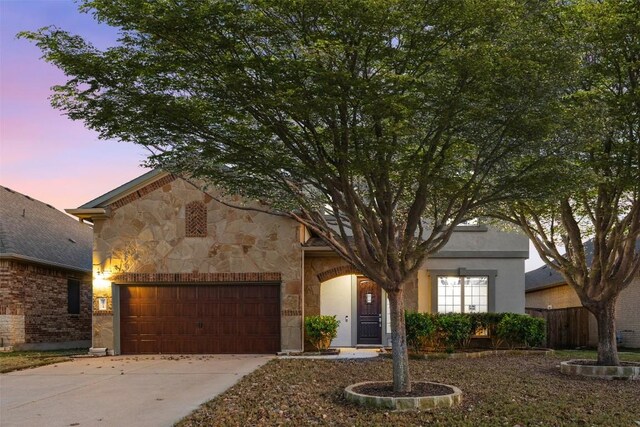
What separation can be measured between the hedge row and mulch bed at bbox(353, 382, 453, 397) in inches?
258

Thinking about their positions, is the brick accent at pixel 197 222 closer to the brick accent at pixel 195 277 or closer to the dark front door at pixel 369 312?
the brick accent at pixel 195 277

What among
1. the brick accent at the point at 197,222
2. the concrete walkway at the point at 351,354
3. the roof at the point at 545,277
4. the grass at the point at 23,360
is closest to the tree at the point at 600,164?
the concrete walkway at the point at 351,354

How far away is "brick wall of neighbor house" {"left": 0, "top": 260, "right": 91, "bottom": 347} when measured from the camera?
21422 mm

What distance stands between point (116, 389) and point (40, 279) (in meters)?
11.6

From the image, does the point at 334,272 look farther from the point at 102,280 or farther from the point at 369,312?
the point at 102,280

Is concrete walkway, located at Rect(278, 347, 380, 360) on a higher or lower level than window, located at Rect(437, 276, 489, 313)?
lower

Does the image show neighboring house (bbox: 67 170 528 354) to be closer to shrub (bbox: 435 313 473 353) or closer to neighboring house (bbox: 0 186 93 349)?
neighboring house (bbox: 0 186 93 349)

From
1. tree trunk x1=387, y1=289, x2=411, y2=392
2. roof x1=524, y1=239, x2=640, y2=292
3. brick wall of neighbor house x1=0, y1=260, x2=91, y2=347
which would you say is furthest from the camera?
roof x1=524, y1=239, x2=640, y2=292

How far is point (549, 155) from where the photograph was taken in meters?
11.5

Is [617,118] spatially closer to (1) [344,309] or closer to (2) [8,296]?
(1) [344,309]

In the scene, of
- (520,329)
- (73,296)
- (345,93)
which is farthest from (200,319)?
(345,93)

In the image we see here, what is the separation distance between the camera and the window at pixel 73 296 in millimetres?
25278

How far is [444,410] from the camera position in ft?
33.9

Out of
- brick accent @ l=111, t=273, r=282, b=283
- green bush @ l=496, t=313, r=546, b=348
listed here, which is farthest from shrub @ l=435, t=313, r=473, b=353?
brick accent @ l=111, t=273, r=282, b=283
